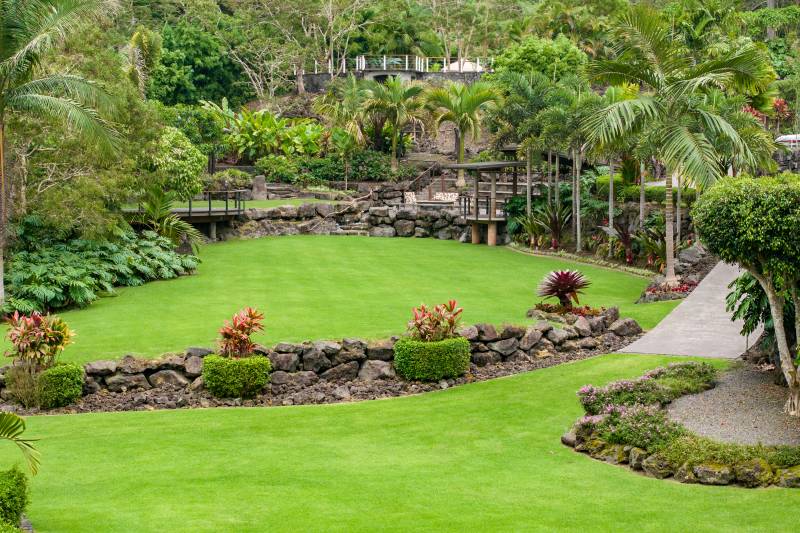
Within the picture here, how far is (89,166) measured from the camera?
94.9 feet

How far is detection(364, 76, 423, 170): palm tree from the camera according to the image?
50469 millimetres

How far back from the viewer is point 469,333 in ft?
69.7

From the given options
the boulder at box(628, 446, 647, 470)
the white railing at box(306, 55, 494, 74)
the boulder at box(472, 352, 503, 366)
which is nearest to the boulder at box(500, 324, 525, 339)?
the boulder at box(472, 352, 503, 366)

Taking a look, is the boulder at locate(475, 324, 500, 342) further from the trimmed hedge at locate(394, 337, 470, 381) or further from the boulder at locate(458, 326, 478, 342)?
the trimmed hedge at locate(394, 337, 470, 381)

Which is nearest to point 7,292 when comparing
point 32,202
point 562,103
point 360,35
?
point 32,202

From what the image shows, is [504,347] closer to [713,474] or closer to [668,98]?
[668,98]

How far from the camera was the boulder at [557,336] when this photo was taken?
22.1 meters

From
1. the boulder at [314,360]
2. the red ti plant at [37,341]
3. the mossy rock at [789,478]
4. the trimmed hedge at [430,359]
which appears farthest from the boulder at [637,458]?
the red ti plant at [37,341]

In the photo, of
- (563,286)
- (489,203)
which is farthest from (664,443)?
(489,203)

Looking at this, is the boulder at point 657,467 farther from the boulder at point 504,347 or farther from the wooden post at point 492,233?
the wooden post at point 492,233

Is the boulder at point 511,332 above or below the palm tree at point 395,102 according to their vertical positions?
below

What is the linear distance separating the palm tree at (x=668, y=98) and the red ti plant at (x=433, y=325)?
6.45 metres

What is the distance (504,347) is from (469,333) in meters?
0.87

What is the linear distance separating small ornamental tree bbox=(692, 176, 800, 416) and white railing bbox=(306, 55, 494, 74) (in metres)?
51.7
